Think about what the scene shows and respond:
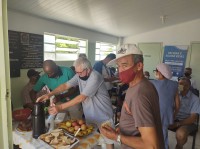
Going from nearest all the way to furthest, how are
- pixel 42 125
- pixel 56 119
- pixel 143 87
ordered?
pixel 143 87 → pixel 42 125 → pixel 56 119

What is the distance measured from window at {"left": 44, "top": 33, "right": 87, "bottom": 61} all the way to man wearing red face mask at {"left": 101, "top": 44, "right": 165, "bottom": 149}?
10.3ft

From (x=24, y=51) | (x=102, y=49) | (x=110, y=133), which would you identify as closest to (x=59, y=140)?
(x=110, y=133)

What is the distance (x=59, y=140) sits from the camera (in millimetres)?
1181

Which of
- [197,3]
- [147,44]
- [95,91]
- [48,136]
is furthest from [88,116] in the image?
[147,44]

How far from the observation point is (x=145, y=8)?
11.2 ft

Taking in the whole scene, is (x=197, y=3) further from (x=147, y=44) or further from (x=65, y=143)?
(x=65, y=143)

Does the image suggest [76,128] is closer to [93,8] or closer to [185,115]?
[185,115]

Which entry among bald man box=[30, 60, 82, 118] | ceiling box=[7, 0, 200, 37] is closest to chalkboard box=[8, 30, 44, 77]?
ceiling box=[7, 0, 200, 37]

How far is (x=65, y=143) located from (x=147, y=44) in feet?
19.0

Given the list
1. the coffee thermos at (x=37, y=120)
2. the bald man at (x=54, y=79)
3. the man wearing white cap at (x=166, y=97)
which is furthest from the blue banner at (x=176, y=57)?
the coffee thermos at (x=37, y=120)

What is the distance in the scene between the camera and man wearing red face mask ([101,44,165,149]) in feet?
2.58

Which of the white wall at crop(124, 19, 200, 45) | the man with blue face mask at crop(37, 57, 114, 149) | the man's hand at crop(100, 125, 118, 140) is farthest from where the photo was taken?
the white wall at crop(124, 19, 200, 45)

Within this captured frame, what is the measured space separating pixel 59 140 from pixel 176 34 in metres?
5.68

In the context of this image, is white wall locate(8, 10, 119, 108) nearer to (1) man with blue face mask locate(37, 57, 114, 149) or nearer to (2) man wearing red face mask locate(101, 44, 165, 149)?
(1) man with blue face mask locate(37, 57, 114, 149)
